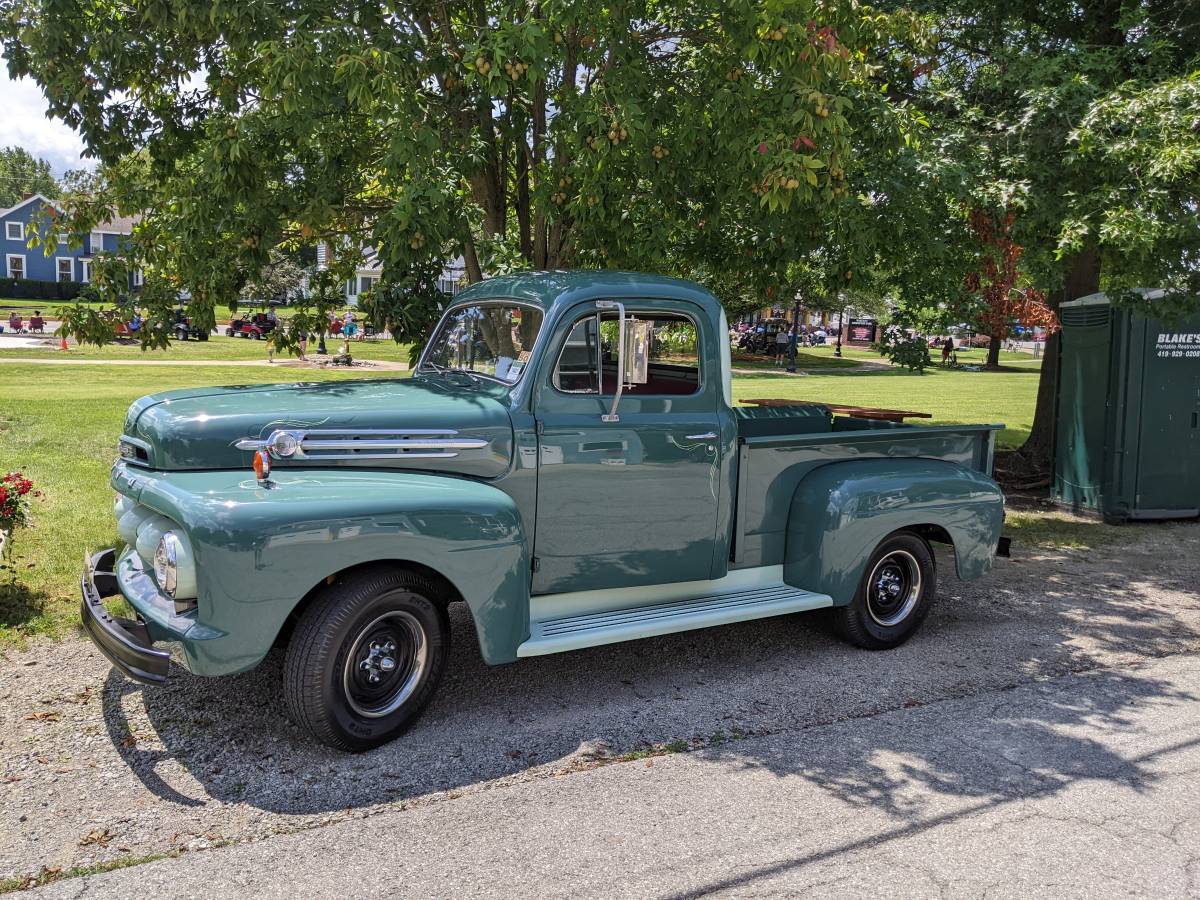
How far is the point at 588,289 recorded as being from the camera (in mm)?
5023

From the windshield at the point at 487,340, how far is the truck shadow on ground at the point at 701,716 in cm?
159

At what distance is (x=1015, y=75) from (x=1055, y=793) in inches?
246

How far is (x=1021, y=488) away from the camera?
1180cm

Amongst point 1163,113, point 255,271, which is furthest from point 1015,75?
point 255,271

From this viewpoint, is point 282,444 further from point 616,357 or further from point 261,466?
point 616,357

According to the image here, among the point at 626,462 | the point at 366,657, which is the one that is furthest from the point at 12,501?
the point at 626,462

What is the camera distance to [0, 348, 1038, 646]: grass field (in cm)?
646

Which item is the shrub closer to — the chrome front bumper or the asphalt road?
the asphalt road

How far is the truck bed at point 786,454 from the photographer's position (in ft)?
17.7

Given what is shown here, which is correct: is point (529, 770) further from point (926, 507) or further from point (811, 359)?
point (811, 359)

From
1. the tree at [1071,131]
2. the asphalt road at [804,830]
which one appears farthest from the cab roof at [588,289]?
the tree at [1071,131]

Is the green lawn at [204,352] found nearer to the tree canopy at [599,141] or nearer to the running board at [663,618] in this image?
the tree canopy at [599,141]

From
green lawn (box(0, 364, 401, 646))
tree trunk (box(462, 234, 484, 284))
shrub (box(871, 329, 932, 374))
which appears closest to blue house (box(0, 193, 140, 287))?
green lawn (box(0, 364, 401, 646))

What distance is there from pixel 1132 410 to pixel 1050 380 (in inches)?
111
